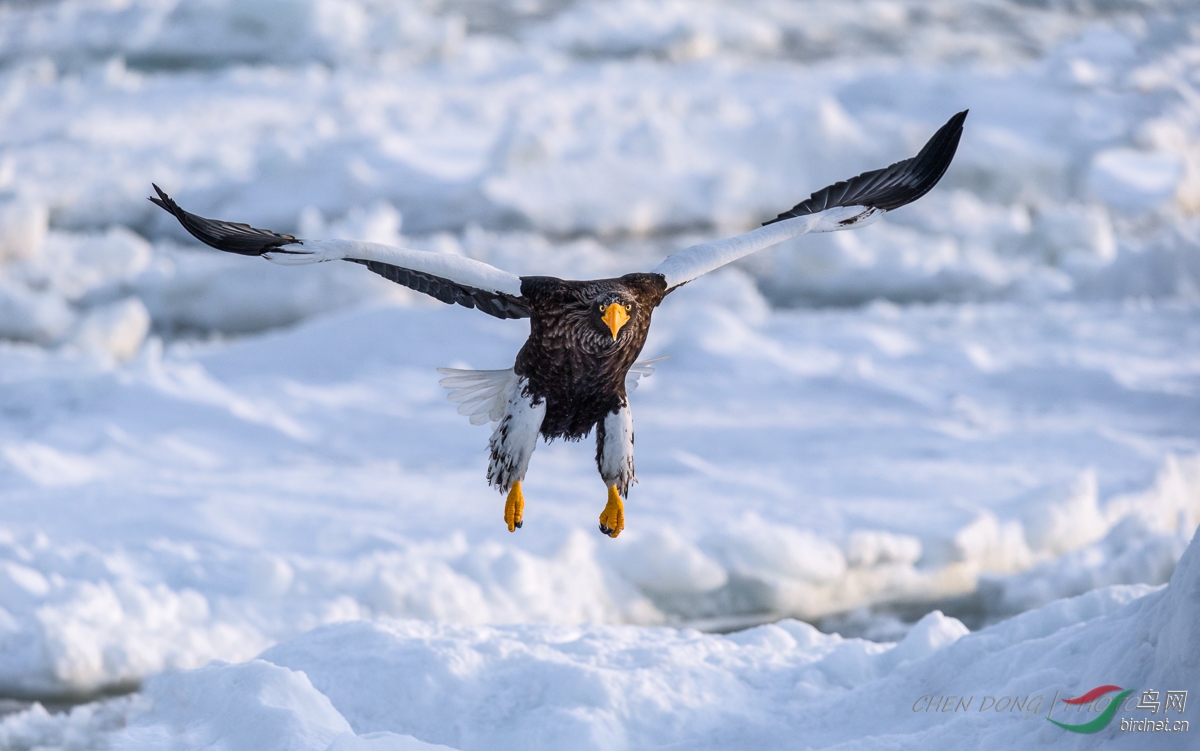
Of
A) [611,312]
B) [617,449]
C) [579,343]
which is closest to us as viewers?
[611,312]

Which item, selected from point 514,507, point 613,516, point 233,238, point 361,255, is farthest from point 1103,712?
point 233,238

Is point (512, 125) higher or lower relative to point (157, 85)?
lower

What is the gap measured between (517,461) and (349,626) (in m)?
1.75

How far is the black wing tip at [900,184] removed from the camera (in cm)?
618

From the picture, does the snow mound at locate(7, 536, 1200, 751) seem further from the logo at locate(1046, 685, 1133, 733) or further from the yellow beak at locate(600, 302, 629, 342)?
the yellow beak at locate(600, 302, 629, 342)

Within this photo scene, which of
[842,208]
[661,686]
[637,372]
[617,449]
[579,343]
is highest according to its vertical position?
[842,208]

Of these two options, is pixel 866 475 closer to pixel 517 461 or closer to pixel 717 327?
pixel 717 327

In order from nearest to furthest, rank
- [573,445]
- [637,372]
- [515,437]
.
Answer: [515,437]
[637,372]
[573,445]

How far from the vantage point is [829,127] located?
21.5 metres

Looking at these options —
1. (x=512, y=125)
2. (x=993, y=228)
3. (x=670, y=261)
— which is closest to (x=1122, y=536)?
(x=670, y=261)

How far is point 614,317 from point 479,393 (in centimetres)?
137

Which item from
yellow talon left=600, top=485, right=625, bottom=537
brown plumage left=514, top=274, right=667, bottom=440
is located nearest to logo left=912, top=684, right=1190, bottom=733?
yellow talon left=600, top=485, right=625, bottom=537

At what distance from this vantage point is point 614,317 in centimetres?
480

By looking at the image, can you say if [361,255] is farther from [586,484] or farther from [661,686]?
[586,484]
